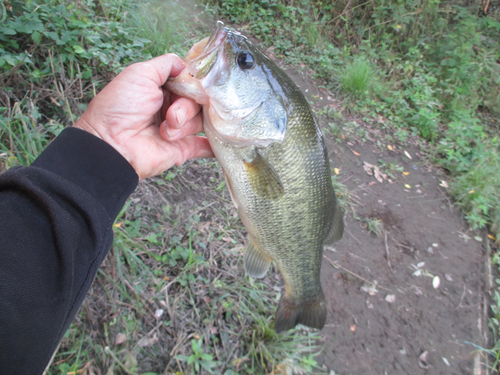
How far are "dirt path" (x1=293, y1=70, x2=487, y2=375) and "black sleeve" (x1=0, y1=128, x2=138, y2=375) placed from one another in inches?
90.7

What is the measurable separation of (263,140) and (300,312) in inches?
51.4

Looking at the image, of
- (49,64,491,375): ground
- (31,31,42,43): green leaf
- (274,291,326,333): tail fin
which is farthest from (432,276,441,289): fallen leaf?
(31,31,42,43): green leaf

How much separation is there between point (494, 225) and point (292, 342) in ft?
12.5

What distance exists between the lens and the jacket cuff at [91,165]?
4.35 feet

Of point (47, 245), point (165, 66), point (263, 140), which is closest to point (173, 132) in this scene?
point (165, 66)

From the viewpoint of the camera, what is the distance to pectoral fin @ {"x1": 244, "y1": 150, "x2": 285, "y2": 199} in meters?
1.61

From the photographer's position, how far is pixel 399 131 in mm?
5668

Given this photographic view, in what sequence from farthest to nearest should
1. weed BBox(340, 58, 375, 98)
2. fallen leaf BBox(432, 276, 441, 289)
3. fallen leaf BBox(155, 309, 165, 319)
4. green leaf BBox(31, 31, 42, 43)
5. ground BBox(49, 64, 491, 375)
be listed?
1. weed BBox(340, 58, 375, 98)
2. fallen leaf BBox(432, 276, 441, 289)
3. green leaf BBox(31, 31, 42, 43)
4. fallen leaf BBox(155, 309, 165, 319)
5. ground BBox(49, 64, 491, 375)

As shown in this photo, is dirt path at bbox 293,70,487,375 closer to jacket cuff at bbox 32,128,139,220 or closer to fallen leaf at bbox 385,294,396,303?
fallen leaf at bbox 385,294,396,303

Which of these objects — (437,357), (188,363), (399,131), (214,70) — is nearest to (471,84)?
(399,131)

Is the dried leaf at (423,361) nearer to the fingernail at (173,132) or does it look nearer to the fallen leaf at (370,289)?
the fallen leaf at (370,289)

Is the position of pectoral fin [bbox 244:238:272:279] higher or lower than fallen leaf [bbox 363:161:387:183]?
higher

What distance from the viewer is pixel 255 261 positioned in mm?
1986

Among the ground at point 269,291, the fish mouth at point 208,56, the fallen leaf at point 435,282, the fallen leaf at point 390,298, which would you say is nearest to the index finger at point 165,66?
the fish mouth at point 208,56
